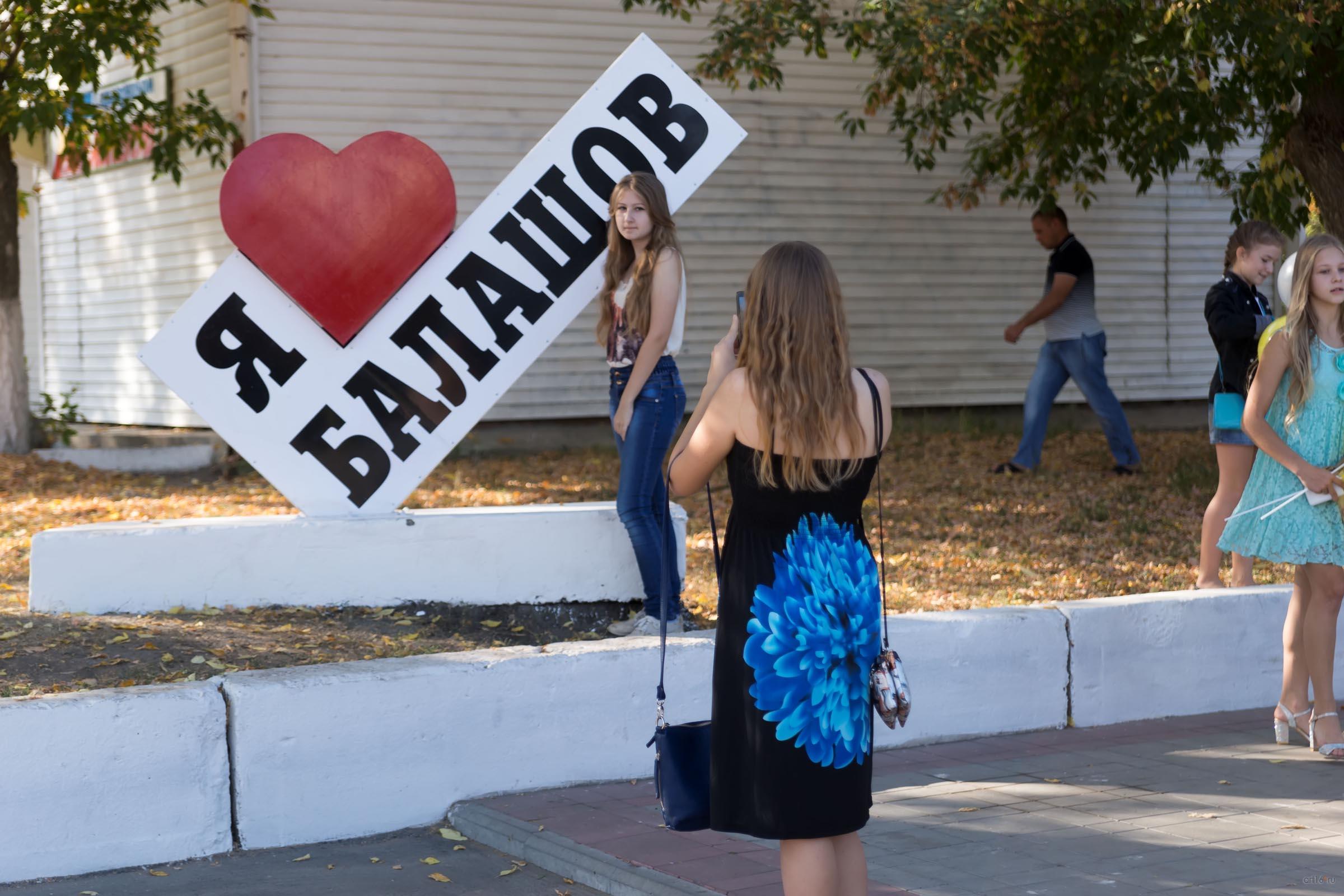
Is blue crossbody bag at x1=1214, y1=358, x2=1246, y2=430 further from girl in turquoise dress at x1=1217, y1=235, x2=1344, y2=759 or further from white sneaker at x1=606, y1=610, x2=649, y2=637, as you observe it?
white sneaker at x1=606, y1=610, x2=649, y2=637

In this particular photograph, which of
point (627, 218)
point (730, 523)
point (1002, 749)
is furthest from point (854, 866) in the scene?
point (627, 218)

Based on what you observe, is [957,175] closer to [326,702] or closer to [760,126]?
[760,126]

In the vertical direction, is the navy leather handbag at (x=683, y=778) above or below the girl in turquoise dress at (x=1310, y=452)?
below

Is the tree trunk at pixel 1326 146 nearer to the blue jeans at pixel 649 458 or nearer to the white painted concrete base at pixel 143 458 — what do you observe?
the blue jeans at pixel 649 458

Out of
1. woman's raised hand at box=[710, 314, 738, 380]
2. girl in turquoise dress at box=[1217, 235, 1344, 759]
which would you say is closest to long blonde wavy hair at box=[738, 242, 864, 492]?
woman's raised hand at box=[710, 314, 738, 380]

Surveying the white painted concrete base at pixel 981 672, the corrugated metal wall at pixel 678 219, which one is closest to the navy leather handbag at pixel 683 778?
the white painted concrete base at pixel 981 672

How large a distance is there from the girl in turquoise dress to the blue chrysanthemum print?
2.70 meters

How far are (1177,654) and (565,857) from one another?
3183 millimetres

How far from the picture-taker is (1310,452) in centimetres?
548

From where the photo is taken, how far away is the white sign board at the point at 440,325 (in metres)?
6.36

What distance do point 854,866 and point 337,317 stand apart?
152 inches

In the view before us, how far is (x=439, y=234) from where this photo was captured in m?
6.53

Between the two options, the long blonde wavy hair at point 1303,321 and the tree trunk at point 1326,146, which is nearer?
the long blonde wavy hair at point 1303,321

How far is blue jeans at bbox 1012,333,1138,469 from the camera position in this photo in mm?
11102
